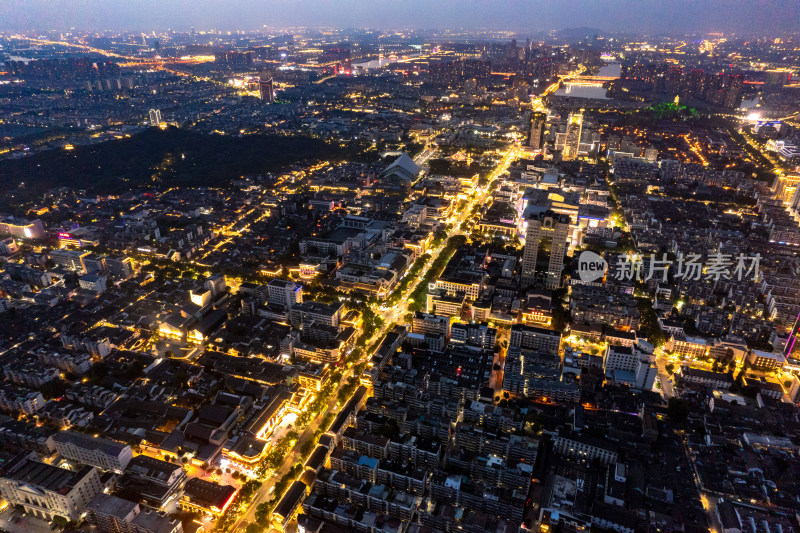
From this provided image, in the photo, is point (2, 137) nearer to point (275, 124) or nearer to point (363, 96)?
point (275, 124)

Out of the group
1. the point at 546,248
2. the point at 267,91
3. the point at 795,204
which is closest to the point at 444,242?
the point at 546,248

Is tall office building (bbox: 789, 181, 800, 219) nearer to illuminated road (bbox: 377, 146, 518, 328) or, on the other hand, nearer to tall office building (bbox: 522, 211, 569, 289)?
illuminated road (bbox: 377, 146, 518, 328)

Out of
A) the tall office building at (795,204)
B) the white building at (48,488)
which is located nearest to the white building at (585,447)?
the white building at (48,488)

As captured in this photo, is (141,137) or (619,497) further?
(141,137)

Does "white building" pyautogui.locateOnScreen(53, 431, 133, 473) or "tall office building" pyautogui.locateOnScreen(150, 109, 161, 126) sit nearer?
"white building" pyautogui.locateOnScreen(53, 431, 133, 473)

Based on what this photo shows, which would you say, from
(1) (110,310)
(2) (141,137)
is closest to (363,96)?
(2) (141,137)

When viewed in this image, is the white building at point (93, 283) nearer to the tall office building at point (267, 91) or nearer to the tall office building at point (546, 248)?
the tall office building at point (546, 248)

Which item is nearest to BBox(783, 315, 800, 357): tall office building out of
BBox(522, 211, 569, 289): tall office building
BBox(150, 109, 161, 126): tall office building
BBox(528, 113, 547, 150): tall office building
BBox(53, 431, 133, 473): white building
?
BBox(522, 211, 569, 289): tall office building

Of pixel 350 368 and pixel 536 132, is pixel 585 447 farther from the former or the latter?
pixel 536 132
